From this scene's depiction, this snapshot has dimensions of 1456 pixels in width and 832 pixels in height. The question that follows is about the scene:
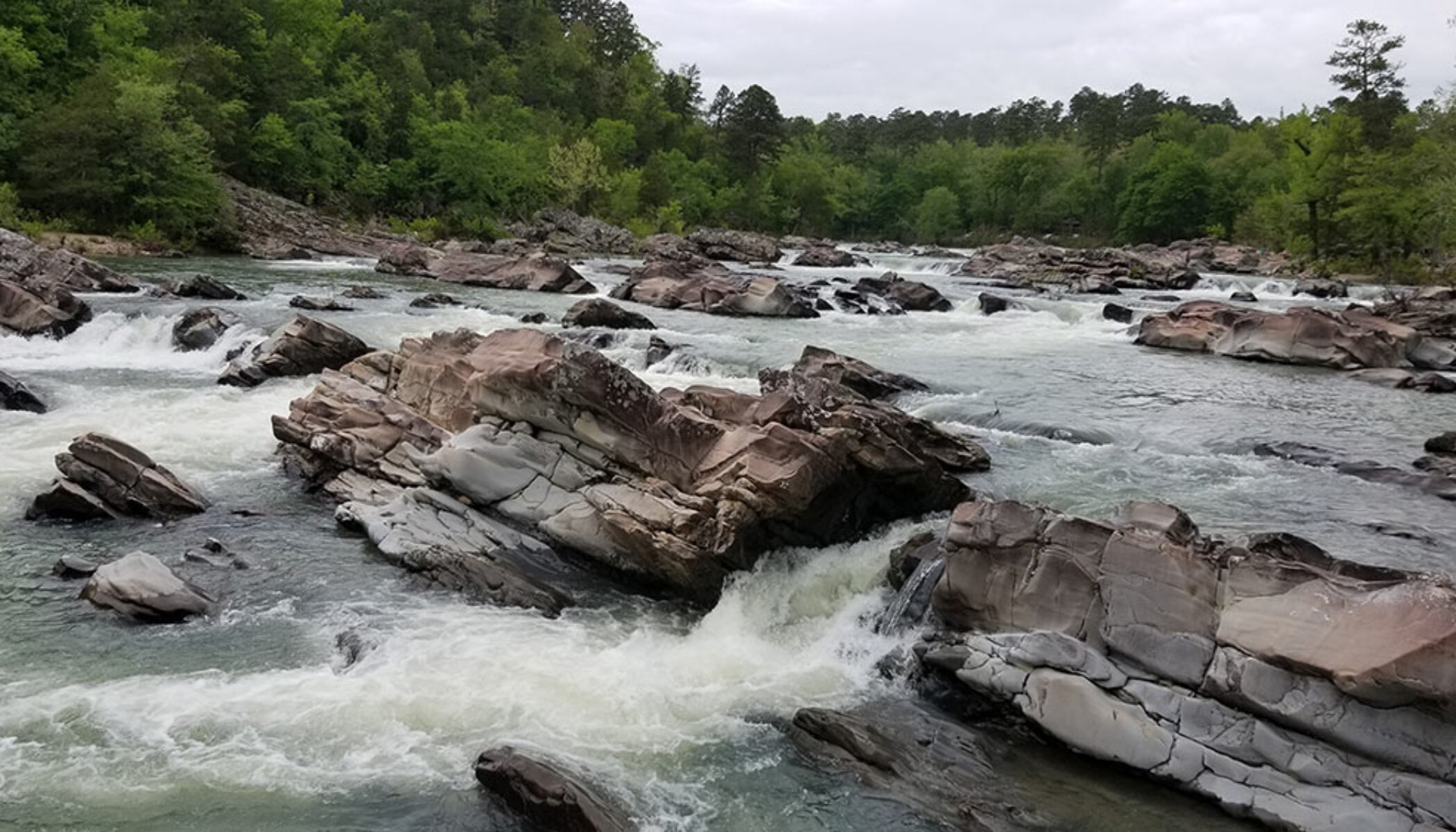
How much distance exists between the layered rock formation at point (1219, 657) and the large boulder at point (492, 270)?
2970 centimetres

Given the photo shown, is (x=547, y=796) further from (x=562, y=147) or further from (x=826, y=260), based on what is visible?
(x=562, y=147)

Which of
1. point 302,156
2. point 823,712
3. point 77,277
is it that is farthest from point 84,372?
point 302,156

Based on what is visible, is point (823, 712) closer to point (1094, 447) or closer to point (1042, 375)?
point (1094, 447)

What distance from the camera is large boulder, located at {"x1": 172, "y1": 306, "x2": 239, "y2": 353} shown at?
21.3m

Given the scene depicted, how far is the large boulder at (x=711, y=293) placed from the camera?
107 feet

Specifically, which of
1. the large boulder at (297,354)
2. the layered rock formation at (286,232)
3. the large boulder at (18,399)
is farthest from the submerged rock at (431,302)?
the layered rock formation at (286,232)

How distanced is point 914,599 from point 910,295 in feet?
90.9

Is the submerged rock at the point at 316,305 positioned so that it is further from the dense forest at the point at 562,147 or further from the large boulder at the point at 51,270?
the dense forest at the point at 562,147

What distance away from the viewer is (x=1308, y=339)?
25828 millimetres

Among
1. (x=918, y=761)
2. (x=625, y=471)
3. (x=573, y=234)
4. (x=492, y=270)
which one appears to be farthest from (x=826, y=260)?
(x=918, y=761)

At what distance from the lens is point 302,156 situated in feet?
179

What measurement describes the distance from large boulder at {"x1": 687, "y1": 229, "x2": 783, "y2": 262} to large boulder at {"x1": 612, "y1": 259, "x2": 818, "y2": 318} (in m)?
21.0

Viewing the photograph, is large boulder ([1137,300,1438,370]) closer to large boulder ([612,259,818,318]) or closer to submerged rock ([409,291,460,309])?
large boulder ([612,259,818,318])

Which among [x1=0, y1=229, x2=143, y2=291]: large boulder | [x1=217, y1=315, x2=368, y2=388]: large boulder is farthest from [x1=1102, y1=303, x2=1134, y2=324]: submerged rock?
[x1=0, y1=229, x2=143, y2=291]: large boulder
